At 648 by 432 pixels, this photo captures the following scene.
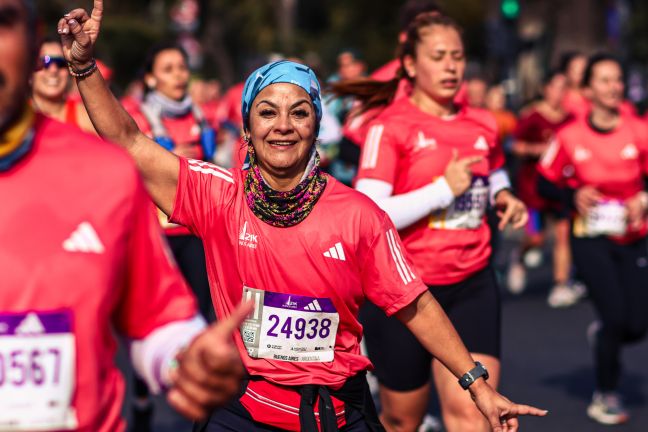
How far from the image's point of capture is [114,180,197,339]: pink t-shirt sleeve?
2.45 metres

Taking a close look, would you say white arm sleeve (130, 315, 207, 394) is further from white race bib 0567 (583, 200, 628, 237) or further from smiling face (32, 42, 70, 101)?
white race bib 0567 (583, 200, 628, 237)

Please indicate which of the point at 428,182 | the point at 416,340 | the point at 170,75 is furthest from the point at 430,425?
the point at 170,75

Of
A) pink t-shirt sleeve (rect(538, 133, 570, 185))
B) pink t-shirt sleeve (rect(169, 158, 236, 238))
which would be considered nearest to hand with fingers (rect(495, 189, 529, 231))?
pink t-shirt sleeve (rect(169, 158, 236, 238))

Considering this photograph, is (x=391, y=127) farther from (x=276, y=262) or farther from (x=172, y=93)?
(x=172, y=93)

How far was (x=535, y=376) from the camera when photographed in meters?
8.27

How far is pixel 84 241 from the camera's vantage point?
92.5 inches

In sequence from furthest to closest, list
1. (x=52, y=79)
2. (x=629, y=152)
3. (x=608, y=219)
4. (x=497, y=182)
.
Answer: (x=629, y=152), (x=608, y=219), (x=52, y=79), (x=497, y=182)

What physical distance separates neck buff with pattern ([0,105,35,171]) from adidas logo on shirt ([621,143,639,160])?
5.67 m

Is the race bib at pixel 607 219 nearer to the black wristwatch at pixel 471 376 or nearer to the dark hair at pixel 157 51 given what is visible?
the dark hair at pixel 157 51

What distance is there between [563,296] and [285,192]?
810 centimetres

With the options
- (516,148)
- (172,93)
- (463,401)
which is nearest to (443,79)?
(463,401)

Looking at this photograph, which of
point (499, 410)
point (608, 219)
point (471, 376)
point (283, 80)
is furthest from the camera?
point (608, 219)

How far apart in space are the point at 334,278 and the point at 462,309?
4.91 ft

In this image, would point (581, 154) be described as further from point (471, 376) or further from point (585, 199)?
point (471, 376)
